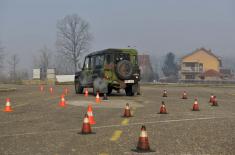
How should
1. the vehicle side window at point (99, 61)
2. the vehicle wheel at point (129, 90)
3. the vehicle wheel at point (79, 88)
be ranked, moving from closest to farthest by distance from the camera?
1. the vehicle side window at point (99, 61)
2. the vehicle wheel at point (129, 90)
3. the vehicle wheel at point (79, 88)

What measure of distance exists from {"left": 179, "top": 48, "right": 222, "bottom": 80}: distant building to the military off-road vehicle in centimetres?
10042

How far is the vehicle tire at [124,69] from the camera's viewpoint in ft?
87.9

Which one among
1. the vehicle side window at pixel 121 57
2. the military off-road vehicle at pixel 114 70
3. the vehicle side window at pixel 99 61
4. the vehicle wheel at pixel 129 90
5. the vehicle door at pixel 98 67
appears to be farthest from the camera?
the vehicle wheel at pixel 129 90

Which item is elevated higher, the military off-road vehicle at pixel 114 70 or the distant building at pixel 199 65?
the distant building at pixel 199 65

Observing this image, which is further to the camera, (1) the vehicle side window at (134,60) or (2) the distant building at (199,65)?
(2) the distant building at (199,65)

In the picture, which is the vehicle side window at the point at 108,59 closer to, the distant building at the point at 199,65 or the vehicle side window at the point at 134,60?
the vehicle side window at the point at 134,60

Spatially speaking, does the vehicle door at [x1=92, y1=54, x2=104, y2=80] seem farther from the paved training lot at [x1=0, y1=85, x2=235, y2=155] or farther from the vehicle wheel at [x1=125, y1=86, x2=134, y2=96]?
the paved training lot at [x1=0, y1=85, x2=235, y2=155]

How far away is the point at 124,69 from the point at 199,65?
4192 inches

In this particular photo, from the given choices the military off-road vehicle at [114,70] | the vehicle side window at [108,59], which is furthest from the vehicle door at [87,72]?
the vehicle side window at [108,59]

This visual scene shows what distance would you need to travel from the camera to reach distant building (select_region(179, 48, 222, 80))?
127438 mm

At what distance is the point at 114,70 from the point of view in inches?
1053

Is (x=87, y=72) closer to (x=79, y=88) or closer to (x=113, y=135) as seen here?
(x=79, y=88)

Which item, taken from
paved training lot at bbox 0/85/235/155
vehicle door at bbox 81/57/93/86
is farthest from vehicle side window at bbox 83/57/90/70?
paved training lot at bbox 0/85/235/155

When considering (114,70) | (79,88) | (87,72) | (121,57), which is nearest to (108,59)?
(114,70)
